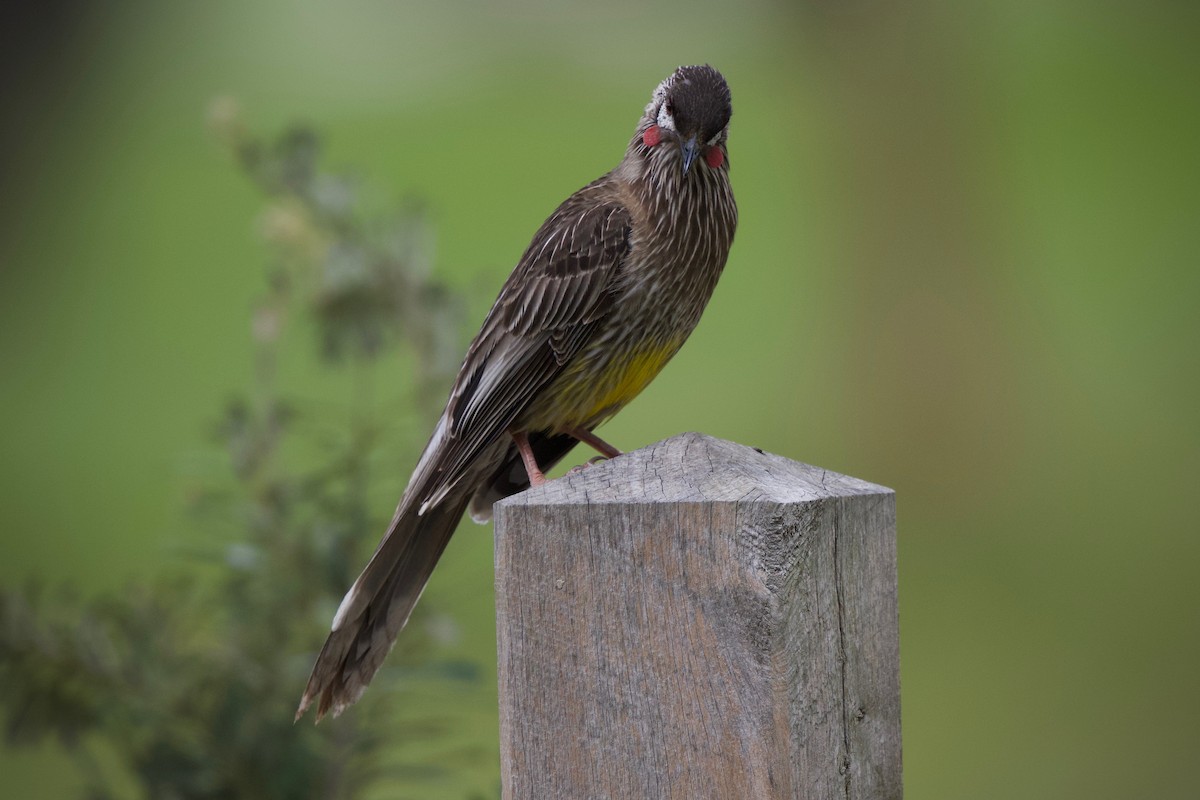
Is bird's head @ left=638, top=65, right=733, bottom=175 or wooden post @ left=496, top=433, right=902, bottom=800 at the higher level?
bird's head @ left=638, top=65, right=733, bottom=175

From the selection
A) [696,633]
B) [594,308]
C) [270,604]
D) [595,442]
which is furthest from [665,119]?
[696,633]

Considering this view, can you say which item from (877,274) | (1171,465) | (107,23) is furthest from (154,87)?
(1171,465)

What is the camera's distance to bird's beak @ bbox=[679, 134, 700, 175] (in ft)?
7.94

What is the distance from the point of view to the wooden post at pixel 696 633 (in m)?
1.11

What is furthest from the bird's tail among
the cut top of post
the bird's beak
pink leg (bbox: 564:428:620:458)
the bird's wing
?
the bird's beak

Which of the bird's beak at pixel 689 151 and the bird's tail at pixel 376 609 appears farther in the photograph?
the bird's beak at pixel 689 151

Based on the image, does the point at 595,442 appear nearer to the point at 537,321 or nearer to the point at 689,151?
the point at 537,321

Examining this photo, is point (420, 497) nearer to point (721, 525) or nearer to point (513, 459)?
point (513, 459)

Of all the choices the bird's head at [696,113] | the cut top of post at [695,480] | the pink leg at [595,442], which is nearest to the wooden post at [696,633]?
the cut top of post at [695,480]

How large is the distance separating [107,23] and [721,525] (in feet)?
14.6

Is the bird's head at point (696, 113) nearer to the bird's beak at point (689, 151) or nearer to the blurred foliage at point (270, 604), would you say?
Answer: the bird's beak at point (689, 151)

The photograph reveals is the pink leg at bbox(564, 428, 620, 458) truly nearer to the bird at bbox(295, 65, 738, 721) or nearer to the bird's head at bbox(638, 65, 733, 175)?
the bird at bbox(295, 65, 738, 721)

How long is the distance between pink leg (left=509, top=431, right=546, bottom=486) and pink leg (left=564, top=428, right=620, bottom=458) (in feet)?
0.39

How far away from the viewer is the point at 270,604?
2834mm
